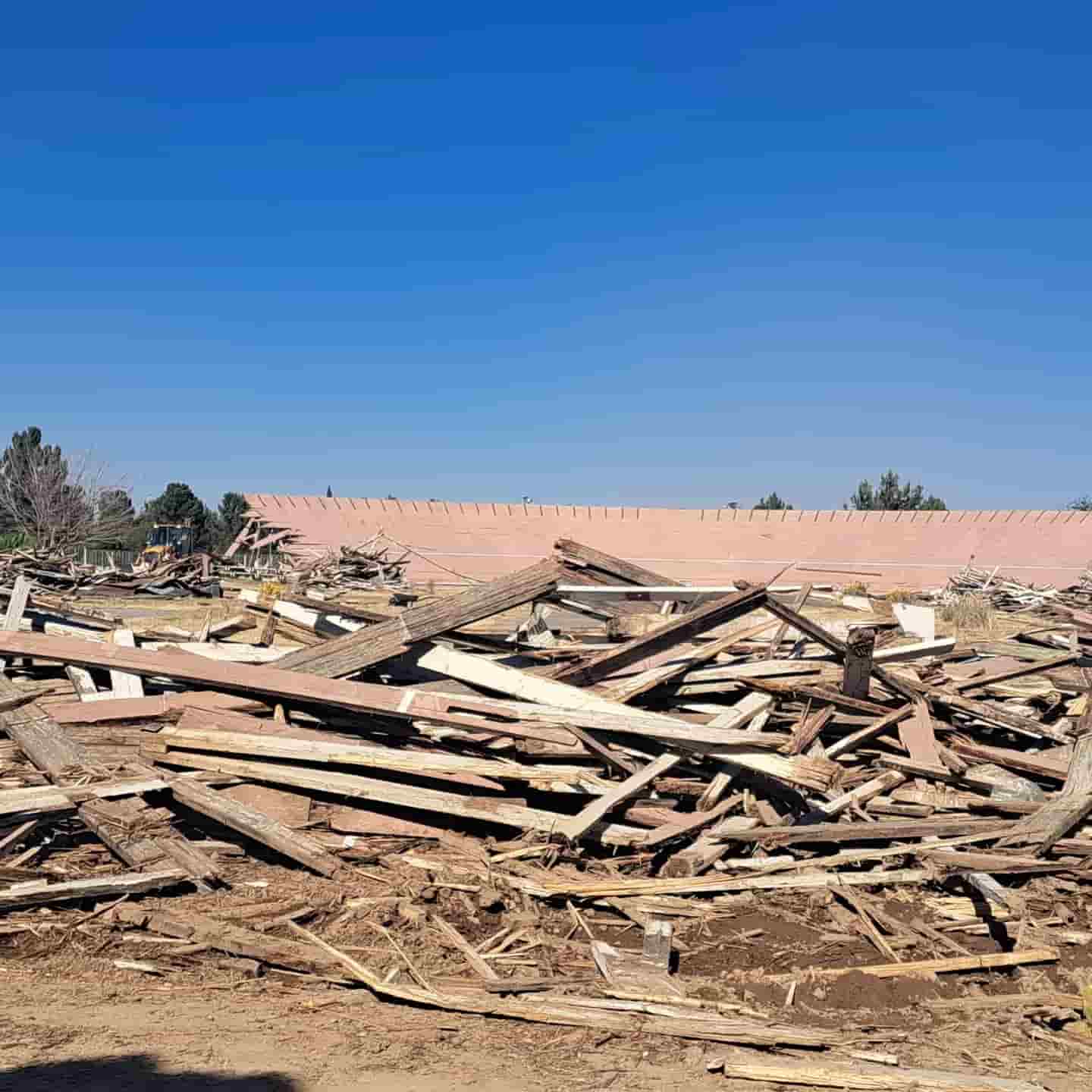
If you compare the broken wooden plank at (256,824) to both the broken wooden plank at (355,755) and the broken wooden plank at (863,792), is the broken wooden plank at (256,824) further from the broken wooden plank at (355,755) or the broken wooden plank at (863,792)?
the broken wooden plank at (863,792)

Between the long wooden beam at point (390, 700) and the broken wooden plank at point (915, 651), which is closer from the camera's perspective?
the long wooden beam at point (390, 700)

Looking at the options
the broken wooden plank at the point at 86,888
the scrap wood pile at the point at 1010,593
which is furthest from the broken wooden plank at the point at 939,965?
the scrap wood pile at the point at 1010,593

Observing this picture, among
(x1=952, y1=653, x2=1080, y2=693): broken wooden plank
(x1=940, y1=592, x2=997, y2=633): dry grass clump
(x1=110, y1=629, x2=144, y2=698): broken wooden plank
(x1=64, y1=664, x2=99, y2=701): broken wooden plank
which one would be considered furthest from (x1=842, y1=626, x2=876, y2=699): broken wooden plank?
(x1=940, y1=592, x2=997, y2=633): dry grass clump

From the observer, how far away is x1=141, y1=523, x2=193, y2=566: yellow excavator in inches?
1186

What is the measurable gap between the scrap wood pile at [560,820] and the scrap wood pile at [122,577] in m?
15.7

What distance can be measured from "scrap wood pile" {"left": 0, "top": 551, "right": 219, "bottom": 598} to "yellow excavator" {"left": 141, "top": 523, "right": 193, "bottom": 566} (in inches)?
146

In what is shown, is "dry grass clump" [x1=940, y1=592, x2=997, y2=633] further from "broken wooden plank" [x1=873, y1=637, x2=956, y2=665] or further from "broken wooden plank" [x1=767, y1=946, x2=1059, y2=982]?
"broken wooden plank" [x1=767, y1=946, x2=1059, y2=982]

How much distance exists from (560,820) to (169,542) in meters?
34.3

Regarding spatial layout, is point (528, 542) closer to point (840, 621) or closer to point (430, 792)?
point (840, 621)

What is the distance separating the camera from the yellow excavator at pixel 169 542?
98.9 feet

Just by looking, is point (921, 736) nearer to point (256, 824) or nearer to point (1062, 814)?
point (1062, 814)

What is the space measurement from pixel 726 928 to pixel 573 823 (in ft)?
3.14

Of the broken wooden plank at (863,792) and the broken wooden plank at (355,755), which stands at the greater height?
the broken wooden plank at (355,755)

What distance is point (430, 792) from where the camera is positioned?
5676mm
